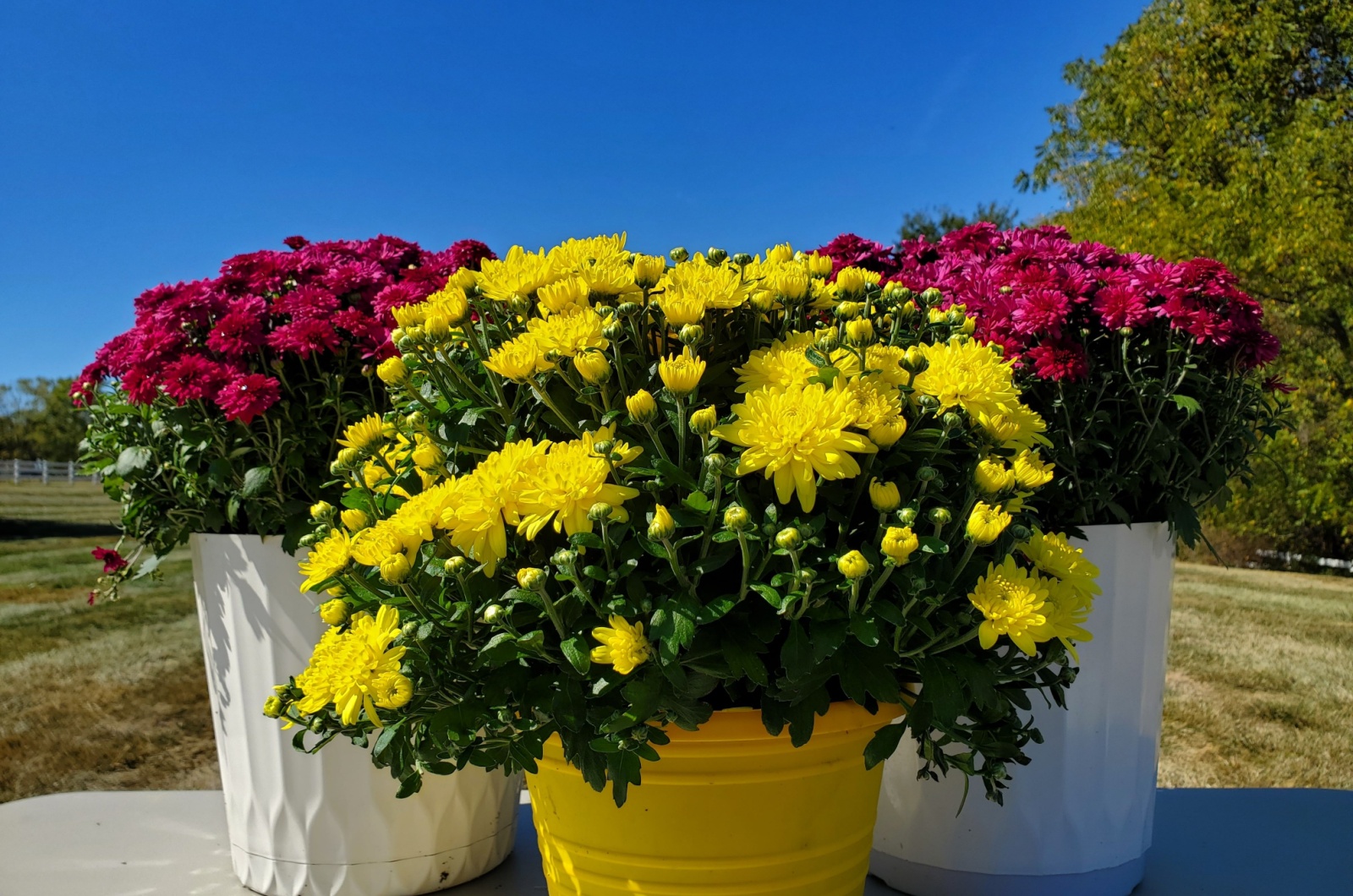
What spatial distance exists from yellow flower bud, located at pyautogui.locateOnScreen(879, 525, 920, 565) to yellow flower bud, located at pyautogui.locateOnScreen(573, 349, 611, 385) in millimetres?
324

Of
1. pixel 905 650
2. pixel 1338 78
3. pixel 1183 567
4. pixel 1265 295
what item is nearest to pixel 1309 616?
pixel 1183 567

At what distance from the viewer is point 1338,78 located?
9234 millimetres

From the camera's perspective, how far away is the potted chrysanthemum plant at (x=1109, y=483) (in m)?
1.59

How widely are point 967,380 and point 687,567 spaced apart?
1.14ft

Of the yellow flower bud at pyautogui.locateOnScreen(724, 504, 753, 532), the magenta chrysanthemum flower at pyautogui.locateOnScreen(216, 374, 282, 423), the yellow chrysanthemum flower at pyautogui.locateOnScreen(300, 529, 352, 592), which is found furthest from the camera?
the magenta chrysanthemum flower at pyautogui.locateOnScreen(216, 374, 282, 423)

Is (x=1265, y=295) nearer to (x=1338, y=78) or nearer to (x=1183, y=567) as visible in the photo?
(x=1338, y=78)

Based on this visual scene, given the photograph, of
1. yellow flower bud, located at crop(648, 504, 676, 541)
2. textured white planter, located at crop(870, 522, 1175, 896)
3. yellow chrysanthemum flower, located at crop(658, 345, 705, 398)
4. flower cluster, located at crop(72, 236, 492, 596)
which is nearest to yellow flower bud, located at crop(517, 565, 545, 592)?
yellow flower bud, located at crop(648, 504, 676, 541)

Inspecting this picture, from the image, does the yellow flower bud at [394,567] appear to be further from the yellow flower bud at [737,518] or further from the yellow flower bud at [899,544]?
the yellow flower bud at [899,544]

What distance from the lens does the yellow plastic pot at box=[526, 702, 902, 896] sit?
1.10 meters

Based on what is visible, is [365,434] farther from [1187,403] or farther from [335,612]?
[1187,403]

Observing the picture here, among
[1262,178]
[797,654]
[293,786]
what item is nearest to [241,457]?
[293,786]

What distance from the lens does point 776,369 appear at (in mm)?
1062

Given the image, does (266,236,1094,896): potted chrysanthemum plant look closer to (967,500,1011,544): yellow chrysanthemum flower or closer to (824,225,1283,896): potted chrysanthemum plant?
(967,500,1011,544): yellow chrysanthemum flower

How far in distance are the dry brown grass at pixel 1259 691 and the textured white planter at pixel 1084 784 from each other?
85.7 inches
